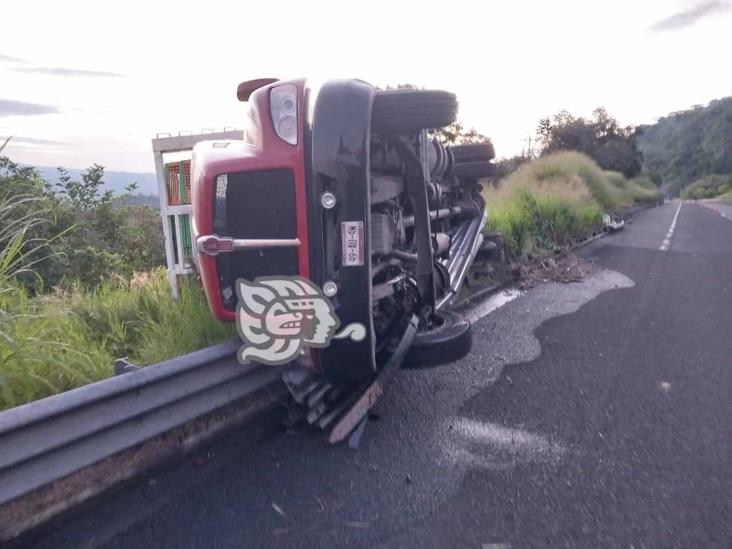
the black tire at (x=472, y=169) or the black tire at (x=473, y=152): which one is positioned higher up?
the black tire at (x=473, y=152)

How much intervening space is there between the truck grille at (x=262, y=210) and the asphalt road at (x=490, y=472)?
0.98 meters

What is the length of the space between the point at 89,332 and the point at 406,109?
2345 mm

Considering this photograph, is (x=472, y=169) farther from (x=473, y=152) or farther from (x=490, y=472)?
(x=490, y=472)

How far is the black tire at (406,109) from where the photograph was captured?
3.02 metres

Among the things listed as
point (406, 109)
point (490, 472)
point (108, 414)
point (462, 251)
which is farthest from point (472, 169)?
point (108, 414)

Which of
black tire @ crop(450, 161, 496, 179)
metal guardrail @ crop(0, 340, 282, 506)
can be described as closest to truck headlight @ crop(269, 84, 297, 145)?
metal guardrail @ crop(0, 340, 282, 506)

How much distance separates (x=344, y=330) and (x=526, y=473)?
110 cm

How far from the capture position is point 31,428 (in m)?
2.16

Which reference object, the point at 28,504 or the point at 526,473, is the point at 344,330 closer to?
the point at 526,473

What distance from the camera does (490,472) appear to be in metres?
2.76

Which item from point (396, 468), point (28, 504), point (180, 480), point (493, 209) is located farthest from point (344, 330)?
point (493, 209)

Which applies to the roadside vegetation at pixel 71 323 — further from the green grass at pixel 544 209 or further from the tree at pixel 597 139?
the tree at pixel 597 139

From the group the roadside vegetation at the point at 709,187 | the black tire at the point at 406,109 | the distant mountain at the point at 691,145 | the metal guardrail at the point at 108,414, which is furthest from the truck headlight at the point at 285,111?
the distant mountain at the point at 691,145

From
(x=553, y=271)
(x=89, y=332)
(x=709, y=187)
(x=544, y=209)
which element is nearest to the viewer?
(x=89, y=332)
